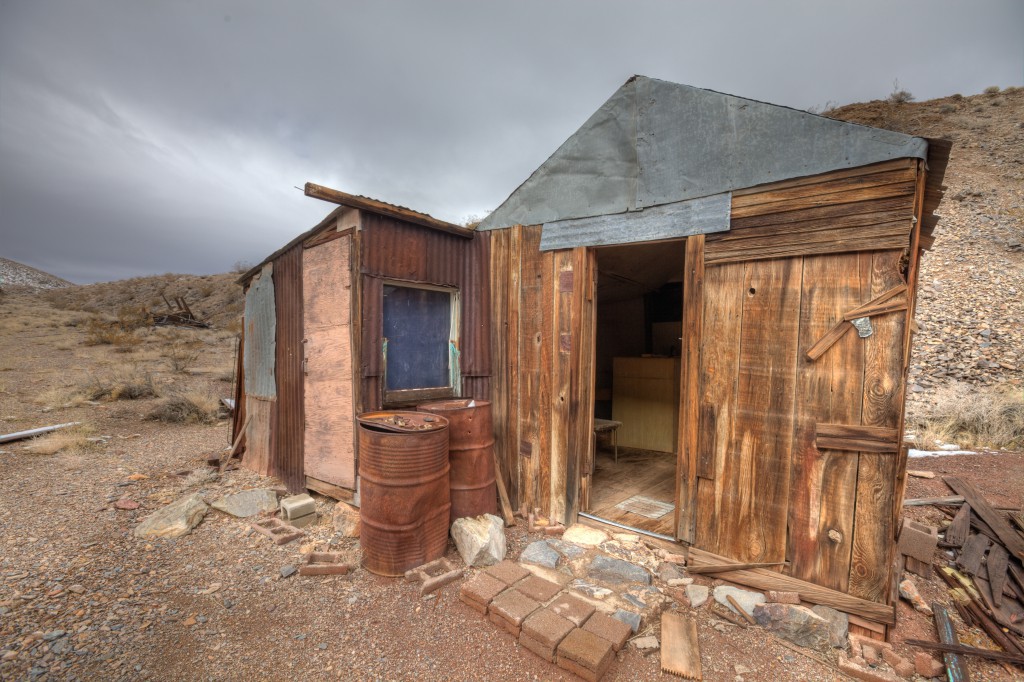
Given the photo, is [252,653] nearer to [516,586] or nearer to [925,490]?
[516,586]

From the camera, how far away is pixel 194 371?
12.3 metres

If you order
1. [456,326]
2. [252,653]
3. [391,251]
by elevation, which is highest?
A: [391,251]

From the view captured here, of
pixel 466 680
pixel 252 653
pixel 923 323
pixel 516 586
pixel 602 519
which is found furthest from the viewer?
pixel 923 323

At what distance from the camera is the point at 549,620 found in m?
2.62

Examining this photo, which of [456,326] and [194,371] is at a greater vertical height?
[456,326]

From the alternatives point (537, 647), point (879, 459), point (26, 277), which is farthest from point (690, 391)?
point (26, 277)

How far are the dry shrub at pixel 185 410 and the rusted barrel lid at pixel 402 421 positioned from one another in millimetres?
6757

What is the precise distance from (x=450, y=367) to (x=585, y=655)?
9.92ft

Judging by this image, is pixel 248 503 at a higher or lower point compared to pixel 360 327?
lower

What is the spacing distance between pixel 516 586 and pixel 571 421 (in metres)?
1.53

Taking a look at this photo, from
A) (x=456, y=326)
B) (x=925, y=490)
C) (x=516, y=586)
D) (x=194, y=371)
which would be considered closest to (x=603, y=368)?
(x=456, y=326)

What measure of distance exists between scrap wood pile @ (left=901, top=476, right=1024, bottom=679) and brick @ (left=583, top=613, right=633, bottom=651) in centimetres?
190

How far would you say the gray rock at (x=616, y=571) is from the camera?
10.5 feet

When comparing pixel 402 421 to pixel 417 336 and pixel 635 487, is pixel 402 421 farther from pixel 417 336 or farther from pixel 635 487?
pixel 635 487
